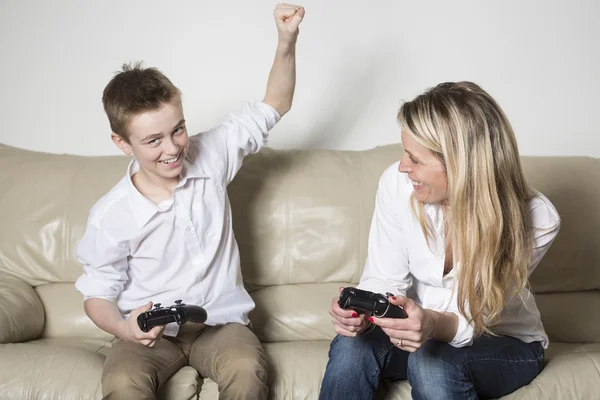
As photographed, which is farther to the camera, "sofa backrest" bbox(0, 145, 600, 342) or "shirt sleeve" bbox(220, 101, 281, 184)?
"sofa backrest" bbox(0, 145, 600, 342)

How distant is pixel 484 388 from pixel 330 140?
4.23ft

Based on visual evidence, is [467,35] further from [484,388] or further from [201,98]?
[484,388]

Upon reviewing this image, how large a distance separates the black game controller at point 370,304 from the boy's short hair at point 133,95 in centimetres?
73

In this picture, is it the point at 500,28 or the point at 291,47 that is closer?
the point at 291,47

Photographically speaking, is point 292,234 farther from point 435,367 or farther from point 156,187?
point 435,367

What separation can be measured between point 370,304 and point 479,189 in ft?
1.22

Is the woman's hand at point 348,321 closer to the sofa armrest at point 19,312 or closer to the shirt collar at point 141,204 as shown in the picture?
the shirt collar at point 141,204

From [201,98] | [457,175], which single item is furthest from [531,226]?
[201,98]

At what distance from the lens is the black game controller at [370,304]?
5.21 ft

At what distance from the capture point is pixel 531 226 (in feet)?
5.79

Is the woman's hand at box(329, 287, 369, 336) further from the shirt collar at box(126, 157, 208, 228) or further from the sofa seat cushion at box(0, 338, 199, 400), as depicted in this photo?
the shirt collar at box(126, 157, 208, 228)

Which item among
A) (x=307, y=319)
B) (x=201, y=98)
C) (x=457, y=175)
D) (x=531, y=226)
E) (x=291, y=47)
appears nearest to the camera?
(x=457, y=175)

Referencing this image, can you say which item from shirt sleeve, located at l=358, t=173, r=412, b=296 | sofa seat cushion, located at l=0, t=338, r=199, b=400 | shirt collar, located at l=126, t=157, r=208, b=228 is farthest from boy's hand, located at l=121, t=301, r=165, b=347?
shirt sleeve, located at l=358, t=173, r=412, b=296

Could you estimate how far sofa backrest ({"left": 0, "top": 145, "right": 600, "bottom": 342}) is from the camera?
7.89 feet
